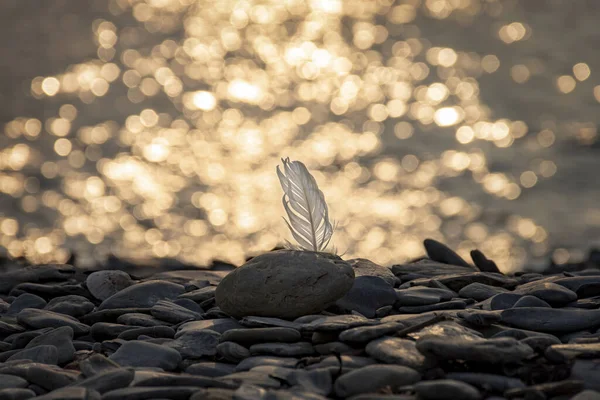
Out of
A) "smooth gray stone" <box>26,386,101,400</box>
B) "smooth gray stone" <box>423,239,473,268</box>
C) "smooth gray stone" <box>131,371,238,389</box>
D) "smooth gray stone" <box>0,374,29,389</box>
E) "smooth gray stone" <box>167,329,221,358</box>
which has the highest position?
"smooth gray stone" <box>423,239,473,268</box>

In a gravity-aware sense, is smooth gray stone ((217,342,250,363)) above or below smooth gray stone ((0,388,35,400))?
above

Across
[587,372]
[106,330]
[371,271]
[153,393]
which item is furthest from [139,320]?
[587,372]

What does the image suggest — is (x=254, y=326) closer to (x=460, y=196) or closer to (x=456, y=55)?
(x=460, y=196)

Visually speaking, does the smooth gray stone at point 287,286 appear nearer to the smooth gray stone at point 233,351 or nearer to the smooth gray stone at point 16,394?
the smooth gray stone at point 233,351

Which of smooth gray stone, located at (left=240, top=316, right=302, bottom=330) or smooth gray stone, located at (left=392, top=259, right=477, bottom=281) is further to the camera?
smooth gray stone, located at (left=392, top=259, right=477, bottom=281)

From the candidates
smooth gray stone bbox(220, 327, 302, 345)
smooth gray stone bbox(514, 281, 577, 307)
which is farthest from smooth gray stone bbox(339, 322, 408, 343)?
smooth gray stone bbox(514, 281, 577, 307)

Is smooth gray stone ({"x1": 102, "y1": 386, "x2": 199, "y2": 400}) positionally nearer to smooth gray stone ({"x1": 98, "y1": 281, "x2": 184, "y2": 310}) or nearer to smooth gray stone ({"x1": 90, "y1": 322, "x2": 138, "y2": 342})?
smooth gray stone ({"x1": 90, "y1": 322, "x2": 138, "y2": 342})

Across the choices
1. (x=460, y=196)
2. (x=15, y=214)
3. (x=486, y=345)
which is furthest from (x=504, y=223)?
(x=486, y=345)
